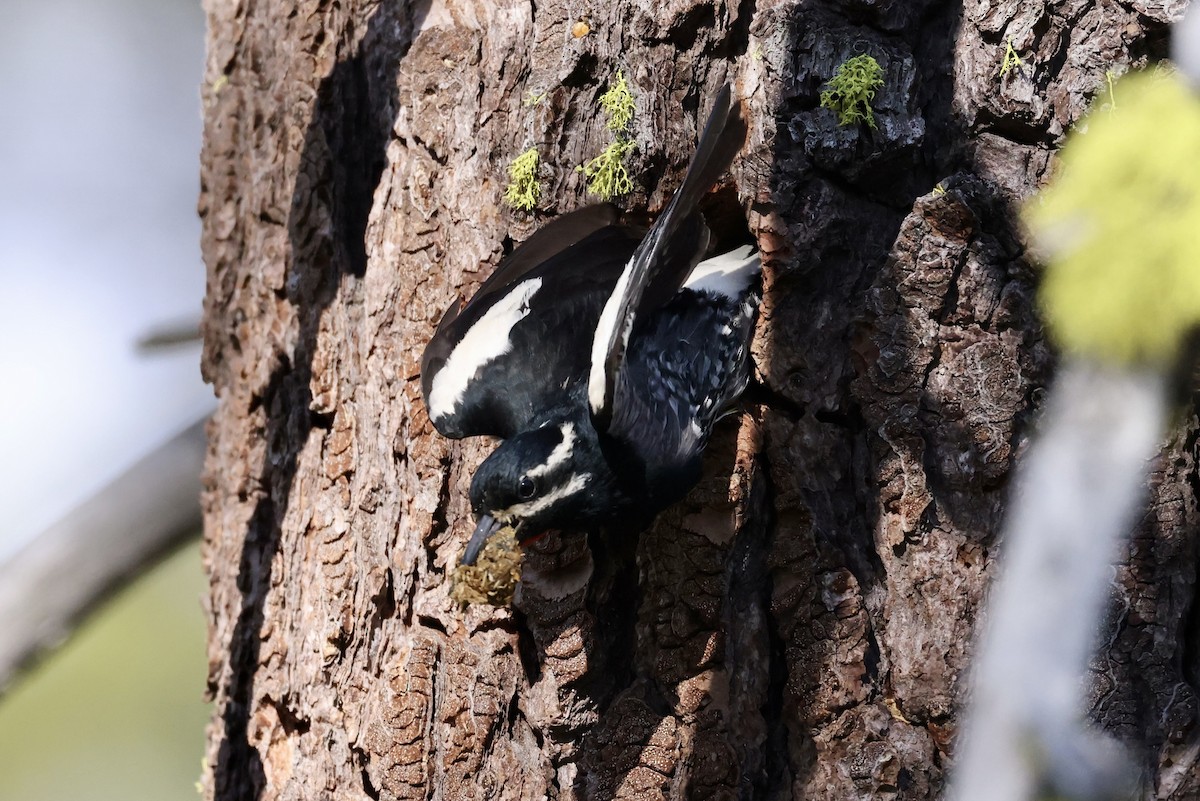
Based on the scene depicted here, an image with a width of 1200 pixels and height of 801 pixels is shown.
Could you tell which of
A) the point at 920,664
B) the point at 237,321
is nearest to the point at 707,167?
the point at 920,664

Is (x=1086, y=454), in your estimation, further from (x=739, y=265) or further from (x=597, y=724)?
(x=597, y=724)

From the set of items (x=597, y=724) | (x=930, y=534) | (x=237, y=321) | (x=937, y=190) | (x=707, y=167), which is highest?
(x=237, y=321)

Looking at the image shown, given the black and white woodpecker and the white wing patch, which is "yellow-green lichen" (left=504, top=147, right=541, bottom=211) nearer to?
the black and white woodpecker

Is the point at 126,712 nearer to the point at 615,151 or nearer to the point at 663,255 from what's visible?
the point at 615,151

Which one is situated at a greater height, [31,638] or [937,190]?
[937,190]

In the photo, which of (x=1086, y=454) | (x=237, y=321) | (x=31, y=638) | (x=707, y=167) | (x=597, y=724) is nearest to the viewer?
(x=707, y=167)

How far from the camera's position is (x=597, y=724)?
184 cm

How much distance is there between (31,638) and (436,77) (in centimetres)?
201

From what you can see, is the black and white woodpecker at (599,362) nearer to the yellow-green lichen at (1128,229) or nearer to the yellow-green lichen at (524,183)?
the yellow-green lichen at (524,183)

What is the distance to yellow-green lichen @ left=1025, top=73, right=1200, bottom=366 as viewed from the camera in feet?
5.32

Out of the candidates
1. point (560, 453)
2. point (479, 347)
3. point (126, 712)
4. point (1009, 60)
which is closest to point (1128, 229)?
point (1009, 60)

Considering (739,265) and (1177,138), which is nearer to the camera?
(1177,138)

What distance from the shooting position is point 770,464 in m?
1.83

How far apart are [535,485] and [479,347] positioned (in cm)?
39
